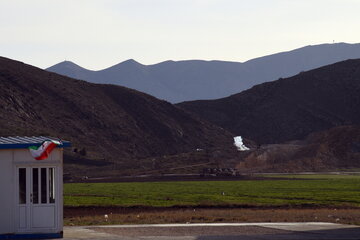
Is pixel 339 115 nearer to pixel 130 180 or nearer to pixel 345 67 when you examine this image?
pixel 345 67

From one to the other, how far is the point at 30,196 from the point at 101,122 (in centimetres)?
12325

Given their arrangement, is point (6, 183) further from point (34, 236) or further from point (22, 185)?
point (34, 236)

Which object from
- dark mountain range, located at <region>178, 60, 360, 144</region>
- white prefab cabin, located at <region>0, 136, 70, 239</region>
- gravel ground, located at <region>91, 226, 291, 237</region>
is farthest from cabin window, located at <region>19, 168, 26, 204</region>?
dark mountain range, located at <region>178, 60, 360, 144</region>

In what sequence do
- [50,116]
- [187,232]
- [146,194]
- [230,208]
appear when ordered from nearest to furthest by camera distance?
[187,232] < [230,208] < [146,194] < [50,116]

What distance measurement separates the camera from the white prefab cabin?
28.6 meters

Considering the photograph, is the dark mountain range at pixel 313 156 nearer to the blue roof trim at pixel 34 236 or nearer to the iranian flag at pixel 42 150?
the blue roof trim at pixel 34 236

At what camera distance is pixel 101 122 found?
152 metres

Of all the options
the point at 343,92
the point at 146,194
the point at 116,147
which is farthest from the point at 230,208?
the point at 343,92

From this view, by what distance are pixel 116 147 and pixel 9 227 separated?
116 m

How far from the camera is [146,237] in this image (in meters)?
29.2

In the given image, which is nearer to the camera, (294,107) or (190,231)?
(190,231)

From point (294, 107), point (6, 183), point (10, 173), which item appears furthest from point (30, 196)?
point (294, 107)

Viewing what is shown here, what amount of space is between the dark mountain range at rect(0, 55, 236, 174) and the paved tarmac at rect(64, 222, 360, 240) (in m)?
84.7

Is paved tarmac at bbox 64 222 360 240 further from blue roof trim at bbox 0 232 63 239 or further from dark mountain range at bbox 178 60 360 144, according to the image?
dark mountain range at bbox 178 60 360 144
